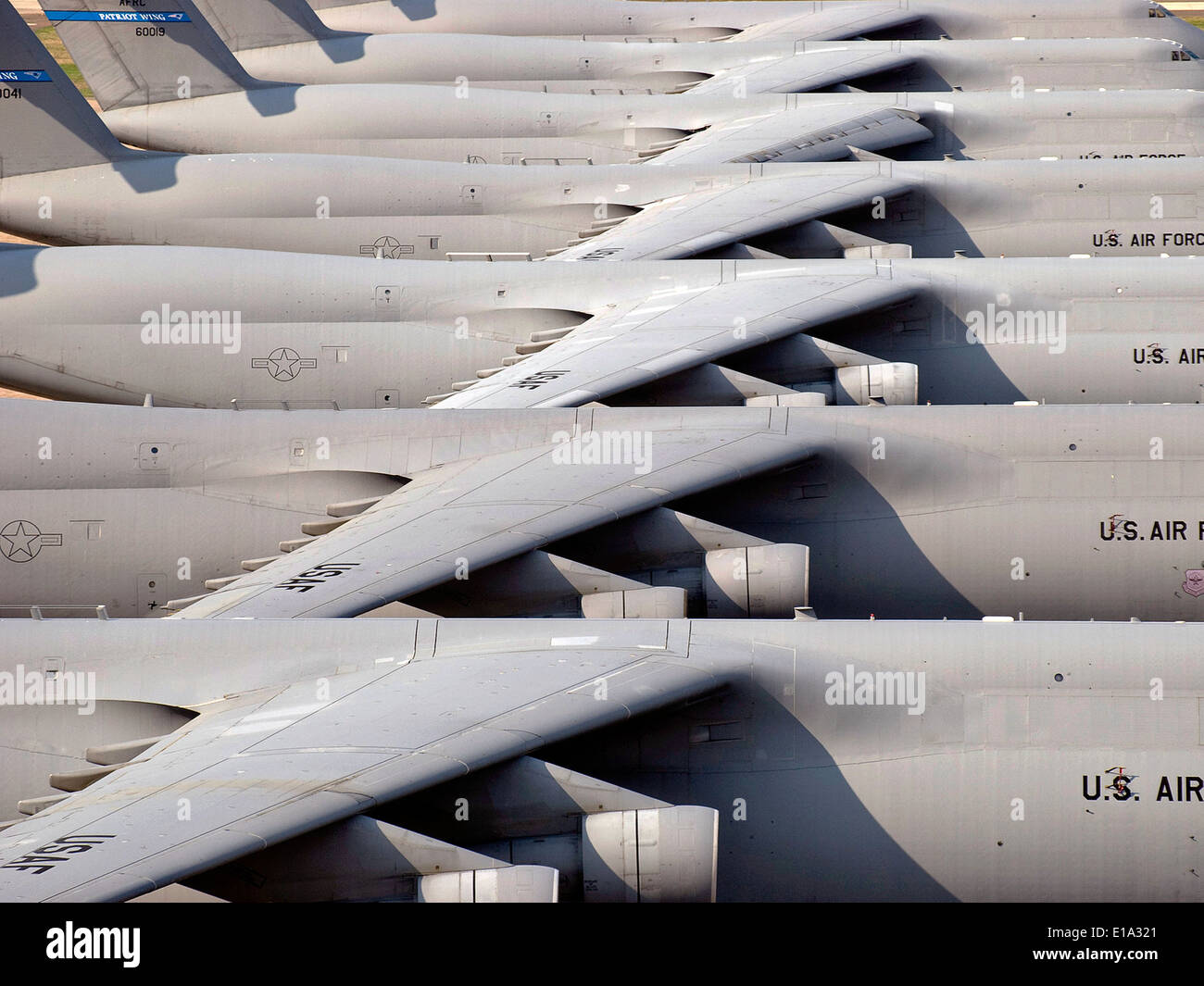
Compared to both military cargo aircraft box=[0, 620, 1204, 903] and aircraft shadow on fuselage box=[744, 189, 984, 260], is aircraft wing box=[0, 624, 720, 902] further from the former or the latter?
aircraft shadow on fuselage box=[744, 189, 984, 260]

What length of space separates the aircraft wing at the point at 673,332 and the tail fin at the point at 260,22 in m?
15.0

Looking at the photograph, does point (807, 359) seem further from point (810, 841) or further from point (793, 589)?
point (810, 841)

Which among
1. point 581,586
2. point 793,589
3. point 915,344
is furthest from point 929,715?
point 915,344

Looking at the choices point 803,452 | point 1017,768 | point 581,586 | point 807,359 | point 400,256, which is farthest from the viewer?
point 400,256

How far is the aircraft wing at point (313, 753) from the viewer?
892 centimetres

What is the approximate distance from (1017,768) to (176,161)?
18.2 metres

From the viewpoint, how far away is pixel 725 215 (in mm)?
21297

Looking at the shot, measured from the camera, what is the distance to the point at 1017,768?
1105cm

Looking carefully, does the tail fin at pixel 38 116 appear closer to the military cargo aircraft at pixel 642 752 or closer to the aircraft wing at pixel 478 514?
the aircraft wing at pixel 478 514

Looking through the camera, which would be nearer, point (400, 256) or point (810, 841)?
point (810, 841)

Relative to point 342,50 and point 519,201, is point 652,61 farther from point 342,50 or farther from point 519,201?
point 519,201

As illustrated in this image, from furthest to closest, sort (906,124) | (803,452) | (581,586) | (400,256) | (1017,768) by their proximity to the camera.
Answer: (906,124)
(400,256)
(803,452)
(581,586)
(1017,768)

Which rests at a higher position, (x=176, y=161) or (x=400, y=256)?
(x=176, y=161)
